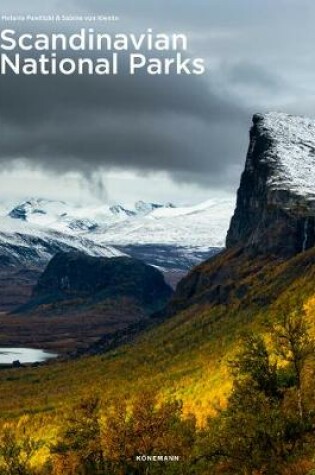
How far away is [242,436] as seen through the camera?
82.9 meters

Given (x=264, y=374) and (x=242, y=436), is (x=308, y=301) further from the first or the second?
(x=242, y=436)

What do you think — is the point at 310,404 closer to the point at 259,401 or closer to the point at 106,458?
the point at 259,401

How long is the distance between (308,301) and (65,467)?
325ft

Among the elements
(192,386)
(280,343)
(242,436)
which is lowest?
(192,386)

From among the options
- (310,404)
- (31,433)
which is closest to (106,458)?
(310,404)

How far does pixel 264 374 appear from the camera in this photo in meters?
97.1

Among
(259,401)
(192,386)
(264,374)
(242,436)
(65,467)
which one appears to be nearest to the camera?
(242,436)

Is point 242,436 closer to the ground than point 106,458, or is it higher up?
higher up

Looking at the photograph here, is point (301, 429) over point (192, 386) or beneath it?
over

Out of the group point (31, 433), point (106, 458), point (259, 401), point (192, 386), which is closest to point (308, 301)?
point (192, 386)

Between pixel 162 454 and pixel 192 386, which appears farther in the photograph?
pixel 192 386

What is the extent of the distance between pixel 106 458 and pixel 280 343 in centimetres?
3320

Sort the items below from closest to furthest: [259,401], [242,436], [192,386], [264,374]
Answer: [242,436] → [259,401] → [264,374] → [192,386]

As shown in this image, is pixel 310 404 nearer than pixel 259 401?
No
